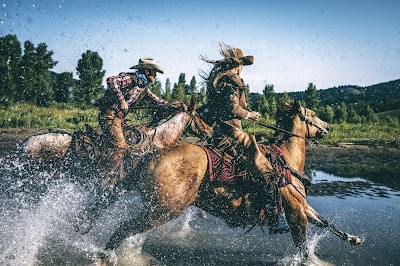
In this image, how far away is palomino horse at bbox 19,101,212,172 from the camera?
15.8 feet

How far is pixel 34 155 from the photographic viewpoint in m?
4.81

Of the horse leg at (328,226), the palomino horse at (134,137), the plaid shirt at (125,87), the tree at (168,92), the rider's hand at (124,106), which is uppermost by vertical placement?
the tree at (168,92)

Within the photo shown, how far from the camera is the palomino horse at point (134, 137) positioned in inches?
189

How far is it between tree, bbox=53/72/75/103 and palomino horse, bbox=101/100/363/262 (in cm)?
4765

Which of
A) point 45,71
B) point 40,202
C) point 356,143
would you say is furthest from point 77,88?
point 40,202

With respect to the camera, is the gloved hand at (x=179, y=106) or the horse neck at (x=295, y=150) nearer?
the horse neck at (x=295, y=150)

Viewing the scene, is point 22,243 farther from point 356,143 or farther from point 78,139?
point 356,143

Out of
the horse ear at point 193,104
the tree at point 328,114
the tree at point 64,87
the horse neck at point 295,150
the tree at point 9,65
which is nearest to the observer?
the horse neck at point 295,150

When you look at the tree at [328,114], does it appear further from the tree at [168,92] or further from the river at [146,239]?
the river at [146,239]

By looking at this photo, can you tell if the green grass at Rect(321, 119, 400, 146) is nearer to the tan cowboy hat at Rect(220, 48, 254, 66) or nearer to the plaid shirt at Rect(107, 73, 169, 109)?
A: the tan cowboy hat at Rect(220, 48, 254, 66)

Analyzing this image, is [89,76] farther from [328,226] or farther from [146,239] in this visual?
[328,226]

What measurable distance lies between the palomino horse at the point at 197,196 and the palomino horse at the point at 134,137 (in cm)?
60

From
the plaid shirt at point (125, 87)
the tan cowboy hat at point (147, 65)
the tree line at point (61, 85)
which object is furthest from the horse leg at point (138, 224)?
the tree line at point (61, 85)

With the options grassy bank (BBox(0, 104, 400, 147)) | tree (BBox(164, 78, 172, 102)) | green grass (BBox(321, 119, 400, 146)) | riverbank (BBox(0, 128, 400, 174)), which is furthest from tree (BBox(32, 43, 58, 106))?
green grass (BBox(321, 119, 400, 146))
